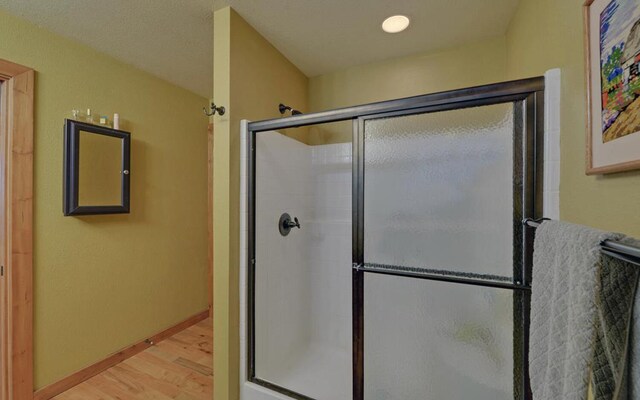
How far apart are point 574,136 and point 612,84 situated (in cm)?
27

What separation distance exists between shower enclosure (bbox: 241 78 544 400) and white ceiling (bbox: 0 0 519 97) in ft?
2.28

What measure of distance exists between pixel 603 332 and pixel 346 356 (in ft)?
6.49

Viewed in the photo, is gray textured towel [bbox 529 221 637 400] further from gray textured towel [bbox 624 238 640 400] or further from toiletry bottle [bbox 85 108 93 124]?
toiletry bottle [bbox 85 108 93 124]

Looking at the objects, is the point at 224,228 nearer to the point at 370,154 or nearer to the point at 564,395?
the point at 370,154

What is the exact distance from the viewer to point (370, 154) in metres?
1.32

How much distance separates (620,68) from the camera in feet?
1.98

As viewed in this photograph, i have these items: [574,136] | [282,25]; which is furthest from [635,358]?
[282,25]

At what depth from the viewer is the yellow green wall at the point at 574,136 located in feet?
2.07

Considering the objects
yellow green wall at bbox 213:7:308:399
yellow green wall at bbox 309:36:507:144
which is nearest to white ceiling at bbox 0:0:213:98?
yellow green wall at bbox 213:7:308:399

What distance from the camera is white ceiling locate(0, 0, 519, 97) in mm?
1525

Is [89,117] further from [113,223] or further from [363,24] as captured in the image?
[363,24]

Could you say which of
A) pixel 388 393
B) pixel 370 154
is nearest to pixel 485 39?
pixel 370 154

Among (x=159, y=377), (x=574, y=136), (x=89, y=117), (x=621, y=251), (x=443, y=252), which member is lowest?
(x=159, y=377)

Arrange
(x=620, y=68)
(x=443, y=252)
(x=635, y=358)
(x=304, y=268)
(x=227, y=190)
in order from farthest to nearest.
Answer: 1. (x=304, y=268)
2. (x=227, y=190)
3. (x=443, y=252)
4. (x=620, y=68)
5. (x=635, y=358)
